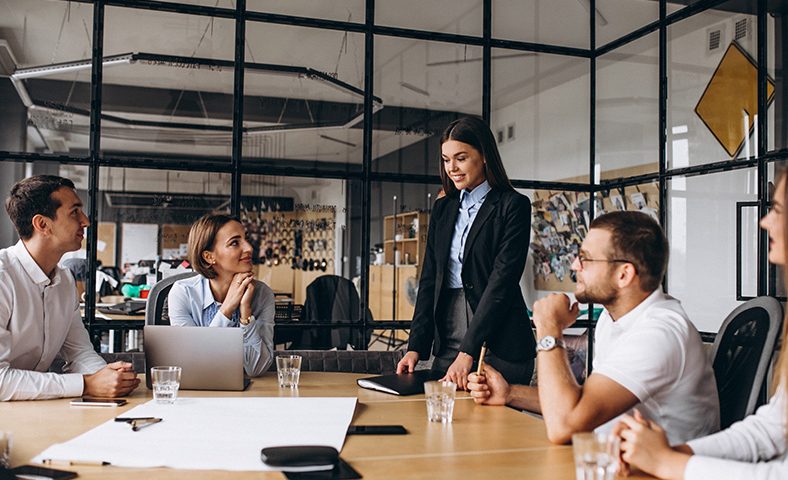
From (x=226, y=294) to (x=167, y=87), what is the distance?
4.58 ft

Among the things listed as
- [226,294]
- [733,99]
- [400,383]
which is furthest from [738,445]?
[733,99]

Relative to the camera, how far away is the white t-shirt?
63.9 inches

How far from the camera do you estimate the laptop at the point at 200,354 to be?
2.23m

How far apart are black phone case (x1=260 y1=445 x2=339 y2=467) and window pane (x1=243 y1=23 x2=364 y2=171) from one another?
2.56 metres

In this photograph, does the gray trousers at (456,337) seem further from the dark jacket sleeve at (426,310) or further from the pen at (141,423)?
the pen at (141,423)

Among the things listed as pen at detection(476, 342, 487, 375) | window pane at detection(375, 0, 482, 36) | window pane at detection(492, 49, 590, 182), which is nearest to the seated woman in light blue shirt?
pen at detection(476, 342, 487, 375)

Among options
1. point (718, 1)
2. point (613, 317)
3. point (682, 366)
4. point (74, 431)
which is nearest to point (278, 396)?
point (74, 431)

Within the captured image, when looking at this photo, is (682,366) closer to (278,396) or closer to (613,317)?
(613,317)

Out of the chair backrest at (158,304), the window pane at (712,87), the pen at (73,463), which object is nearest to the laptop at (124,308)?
the chair backrest at (158,304)

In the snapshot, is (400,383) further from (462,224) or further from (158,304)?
(158,304)

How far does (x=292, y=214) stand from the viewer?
3.79 meters

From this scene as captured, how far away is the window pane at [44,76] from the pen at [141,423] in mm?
2167

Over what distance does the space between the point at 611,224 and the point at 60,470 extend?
1371 mm

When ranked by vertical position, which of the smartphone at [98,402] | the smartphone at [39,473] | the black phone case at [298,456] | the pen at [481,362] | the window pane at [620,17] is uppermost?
the window pane at [620,17]
